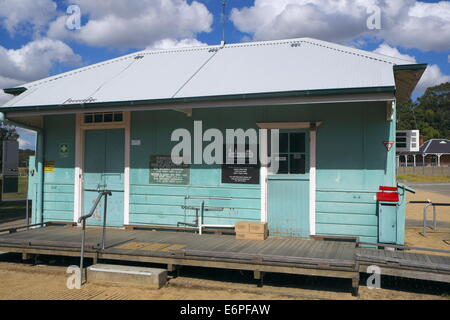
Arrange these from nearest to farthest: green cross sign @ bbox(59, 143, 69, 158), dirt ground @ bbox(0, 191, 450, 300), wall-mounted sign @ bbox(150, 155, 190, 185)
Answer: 1. dirt ground @ bbox(0, 191, 450, 300)
2. wall-mounted sign @ bbox(150, 155, 190, 185)
3. green cross sign @ bbox(59, 143, 69, 158)

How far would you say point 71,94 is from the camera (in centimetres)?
822

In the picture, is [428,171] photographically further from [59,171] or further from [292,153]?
[59,171]

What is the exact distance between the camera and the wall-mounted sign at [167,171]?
8000 mm

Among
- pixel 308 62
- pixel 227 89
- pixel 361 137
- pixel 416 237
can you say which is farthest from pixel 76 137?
pixel 416 237

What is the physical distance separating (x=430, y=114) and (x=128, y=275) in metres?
75.9

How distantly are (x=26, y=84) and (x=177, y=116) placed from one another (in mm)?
4034

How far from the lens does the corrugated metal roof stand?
6.80m

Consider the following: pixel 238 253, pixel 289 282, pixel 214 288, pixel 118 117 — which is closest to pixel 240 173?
pixel 238 253

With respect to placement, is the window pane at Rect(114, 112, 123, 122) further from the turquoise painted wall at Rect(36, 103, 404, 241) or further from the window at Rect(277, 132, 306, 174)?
the window at Rect(277, 132, 306, 174)

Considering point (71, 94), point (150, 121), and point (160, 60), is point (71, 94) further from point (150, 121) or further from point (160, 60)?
point (160, 60)

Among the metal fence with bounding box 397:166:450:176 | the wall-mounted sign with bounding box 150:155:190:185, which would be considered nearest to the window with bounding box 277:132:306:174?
the wall-mounted sign with bounding box 150:155:190:185

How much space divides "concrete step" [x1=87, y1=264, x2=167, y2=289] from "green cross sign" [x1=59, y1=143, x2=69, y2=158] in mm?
3514

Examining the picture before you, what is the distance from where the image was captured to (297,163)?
7.36 meters
